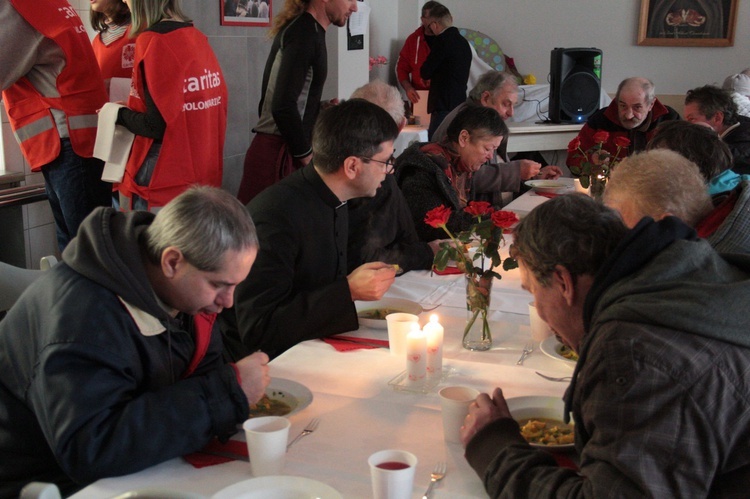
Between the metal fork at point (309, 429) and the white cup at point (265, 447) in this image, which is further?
the metal fork at point (309, 429)

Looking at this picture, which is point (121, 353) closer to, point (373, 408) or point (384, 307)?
point (373, 408)

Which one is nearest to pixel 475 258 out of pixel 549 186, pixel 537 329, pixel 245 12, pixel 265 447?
pixel 537 329

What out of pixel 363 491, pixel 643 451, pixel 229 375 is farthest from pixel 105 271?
pixel 643 451

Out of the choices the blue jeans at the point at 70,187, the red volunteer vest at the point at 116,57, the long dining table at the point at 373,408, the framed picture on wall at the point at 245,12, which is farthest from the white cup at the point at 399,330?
the framed picture on wall at the point at 245,12

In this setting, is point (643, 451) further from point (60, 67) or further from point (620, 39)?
point (620, 39)

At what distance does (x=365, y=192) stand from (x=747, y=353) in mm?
1555

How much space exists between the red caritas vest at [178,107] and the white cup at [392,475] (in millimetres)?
2421

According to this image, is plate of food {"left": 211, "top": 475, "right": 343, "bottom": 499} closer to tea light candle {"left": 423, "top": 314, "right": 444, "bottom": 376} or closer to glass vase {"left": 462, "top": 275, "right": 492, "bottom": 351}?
tea light candle {"left": 423, "top": 314, "right": 444, "bottom": 376}

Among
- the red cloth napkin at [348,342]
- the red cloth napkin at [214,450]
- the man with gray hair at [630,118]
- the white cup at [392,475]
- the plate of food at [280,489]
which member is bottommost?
the red cloth napkin at [348,342]

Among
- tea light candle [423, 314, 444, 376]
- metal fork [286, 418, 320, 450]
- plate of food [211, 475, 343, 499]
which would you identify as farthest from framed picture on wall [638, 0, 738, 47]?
plate of food [211, 475, 343, 499]

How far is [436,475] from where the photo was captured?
1434mm

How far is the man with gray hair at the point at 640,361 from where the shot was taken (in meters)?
1.18

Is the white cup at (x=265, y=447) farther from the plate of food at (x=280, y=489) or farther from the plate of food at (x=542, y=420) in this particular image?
the plate of food at (x=542, y=420)

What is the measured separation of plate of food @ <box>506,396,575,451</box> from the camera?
5.16ft
